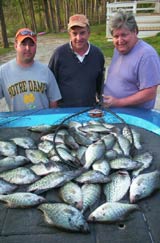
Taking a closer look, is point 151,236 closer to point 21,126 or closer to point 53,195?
point 53,195

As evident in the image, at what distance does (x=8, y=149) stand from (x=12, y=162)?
0.20 meters

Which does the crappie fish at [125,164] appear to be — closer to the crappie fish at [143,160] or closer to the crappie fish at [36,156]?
the crappie fish at [143,160]

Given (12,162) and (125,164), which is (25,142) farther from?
(125,164)

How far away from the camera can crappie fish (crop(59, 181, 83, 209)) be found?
5.65 feet

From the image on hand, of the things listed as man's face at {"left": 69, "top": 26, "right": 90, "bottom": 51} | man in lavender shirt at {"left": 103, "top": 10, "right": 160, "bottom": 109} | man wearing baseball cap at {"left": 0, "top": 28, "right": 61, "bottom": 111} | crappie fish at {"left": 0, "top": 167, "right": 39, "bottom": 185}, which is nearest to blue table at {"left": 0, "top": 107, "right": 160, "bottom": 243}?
crappie fish at {"left": 0, "top": 167, "right": 39, "bottom": 185}

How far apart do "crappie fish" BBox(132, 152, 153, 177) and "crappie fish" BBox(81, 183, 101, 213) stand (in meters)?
0.30

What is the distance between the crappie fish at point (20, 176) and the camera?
6.23 ft

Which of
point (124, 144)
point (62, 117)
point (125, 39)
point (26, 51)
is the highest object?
point (125, 39)

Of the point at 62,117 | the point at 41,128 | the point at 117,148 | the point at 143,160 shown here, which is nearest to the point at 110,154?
the point at 117,148

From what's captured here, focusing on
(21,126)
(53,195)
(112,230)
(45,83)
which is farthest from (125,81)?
(112,230)

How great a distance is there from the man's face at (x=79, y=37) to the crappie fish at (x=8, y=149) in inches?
62.0

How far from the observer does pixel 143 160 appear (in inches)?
82.2

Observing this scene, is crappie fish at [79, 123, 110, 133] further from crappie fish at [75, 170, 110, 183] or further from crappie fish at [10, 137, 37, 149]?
crappie fish at [75, 170, 110, 183]

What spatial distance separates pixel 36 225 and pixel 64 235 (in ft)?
0.53
